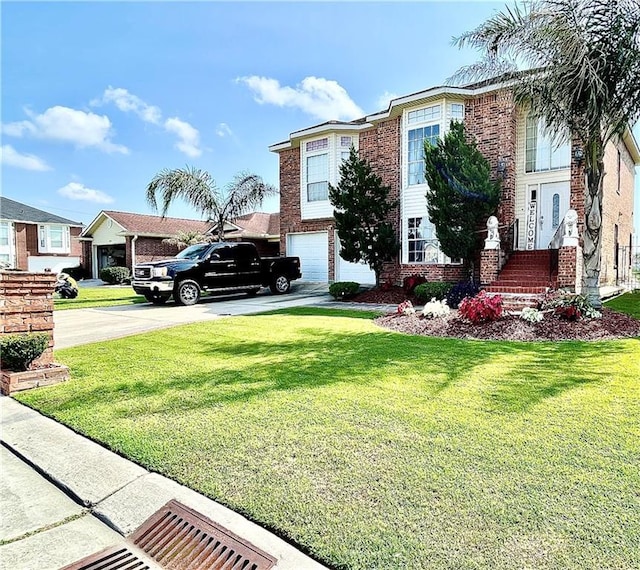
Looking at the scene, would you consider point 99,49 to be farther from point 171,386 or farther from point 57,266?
point 57,266

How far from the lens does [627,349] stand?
6543 mm

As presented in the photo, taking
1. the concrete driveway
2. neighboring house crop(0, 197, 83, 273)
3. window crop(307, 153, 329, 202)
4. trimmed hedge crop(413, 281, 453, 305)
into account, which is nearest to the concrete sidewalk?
the concrete driveway

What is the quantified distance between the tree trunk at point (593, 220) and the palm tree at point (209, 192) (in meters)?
14.9

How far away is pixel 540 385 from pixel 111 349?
653 cm

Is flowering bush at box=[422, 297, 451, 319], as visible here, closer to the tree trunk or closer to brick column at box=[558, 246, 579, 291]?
the tree trunk

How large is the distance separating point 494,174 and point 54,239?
116 feet

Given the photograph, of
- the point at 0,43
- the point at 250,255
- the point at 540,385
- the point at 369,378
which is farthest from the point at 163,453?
the point at 250,255

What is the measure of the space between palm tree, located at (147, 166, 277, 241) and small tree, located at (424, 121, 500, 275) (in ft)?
34.9

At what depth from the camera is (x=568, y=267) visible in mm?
10477

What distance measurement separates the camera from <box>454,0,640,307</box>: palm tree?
8.35 metres

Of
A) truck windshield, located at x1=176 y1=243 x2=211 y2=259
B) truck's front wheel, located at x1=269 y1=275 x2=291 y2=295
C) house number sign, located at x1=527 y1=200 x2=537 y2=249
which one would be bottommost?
truck's front wheel, located at x1=269 y1=275 x2=291 y2=295

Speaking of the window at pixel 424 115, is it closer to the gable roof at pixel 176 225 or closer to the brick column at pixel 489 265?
the brick column at pixel 489 265

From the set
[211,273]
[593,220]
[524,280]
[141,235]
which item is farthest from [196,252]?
[141,235]

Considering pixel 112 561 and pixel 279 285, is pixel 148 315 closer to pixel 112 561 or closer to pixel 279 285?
pixel 279 285
